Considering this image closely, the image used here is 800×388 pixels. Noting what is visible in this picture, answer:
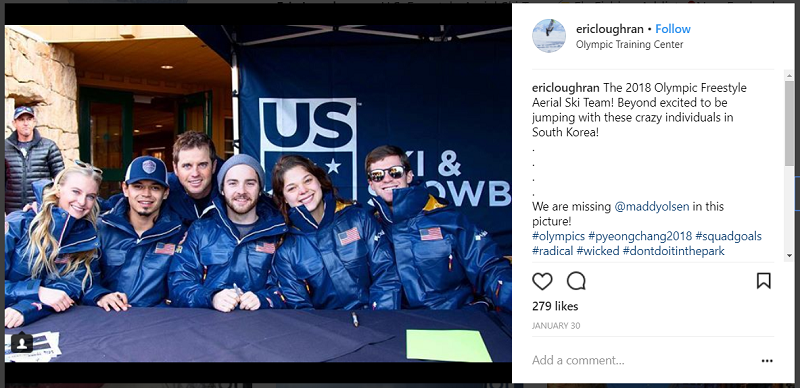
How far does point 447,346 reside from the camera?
5.57 feet

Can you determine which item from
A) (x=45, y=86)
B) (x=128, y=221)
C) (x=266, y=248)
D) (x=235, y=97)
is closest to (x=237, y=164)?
(x=266, y=248)

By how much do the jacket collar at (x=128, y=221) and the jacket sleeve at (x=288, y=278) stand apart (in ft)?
1.35

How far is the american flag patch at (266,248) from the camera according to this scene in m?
1.97

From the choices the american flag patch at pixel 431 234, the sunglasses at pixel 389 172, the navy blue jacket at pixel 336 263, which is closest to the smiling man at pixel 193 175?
the navy blue jacket at pixel 336 263

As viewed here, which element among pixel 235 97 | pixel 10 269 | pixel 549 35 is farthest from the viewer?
pixel 235 97

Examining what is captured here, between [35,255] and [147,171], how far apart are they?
0.47m

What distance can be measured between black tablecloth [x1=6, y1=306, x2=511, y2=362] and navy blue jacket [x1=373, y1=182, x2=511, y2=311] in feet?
0.44

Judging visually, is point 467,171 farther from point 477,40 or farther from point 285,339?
point 285,339

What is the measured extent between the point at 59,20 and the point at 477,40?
166 cm

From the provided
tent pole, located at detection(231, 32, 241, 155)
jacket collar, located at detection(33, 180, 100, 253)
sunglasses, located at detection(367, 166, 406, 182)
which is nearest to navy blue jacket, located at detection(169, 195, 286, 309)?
jacket collar, located at detection(33, 180, 100, 253)

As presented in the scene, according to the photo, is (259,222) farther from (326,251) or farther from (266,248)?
(326,251)

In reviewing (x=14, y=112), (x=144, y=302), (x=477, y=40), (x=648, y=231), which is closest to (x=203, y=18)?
(x=14, y=112)

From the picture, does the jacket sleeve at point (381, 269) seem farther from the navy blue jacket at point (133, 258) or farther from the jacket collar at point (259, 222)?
the navy blue jacket at point (133, 258)

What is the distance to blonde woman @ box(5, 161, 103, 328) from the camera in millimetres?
1827
